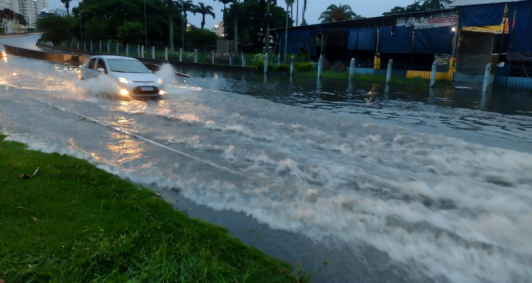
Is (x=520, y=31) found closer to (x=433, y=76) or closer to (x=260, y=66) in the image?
(x=433, y=76)

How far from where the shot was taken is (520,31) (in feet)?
70.2

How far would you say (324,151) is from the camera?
7.43 m

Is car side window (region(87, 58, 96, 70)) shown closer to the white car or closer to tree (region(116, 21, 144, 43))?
the white car

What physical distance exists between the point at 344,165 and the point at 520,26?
783 inches

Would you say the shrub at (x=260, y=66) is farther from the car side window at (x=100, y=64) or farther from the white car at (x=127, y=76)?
the car side window at (x=100, y=64)

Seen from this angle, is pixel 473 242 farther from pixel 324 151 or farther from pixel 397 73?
pixel 397 73

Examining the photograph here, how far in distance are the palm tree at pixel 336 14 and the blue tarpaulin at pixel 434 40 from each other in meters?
39.2

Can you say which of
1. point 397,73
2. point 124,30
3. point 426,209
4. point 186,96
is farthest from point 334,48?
point 426,209

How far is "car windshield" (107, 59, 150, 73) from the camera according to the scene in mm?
14102

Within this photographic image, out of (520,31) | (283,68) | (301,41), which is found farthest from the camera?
(301,41)

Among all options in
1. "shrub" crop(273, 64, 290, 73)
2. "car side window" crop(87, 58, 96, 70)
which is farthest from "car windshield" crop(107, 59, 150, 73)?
"shrub" crop(273, 64, 290, 73)

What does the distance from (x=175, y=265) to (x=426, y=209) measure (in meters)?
3.11

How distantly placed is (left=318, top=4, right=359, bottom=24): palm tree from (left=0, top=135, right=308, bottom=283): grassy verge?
210ft

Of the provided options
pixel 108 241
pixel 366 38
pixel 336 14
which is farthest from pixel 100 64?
pixel 336 14
